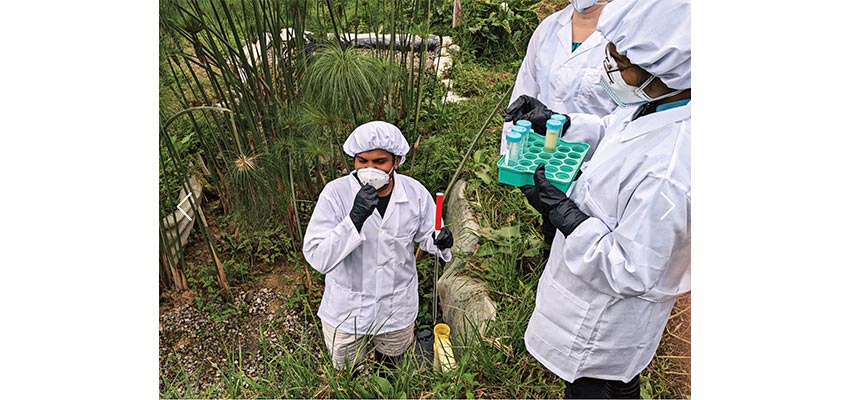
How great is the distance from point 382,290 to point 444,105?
1.40 meters

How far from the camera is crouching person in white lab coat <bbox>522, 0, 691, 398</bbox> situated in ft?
3.66

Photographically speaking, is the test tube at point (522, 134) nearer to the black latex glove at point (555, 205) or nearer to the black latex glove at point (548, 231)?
the black latex glove at point (555, 205)

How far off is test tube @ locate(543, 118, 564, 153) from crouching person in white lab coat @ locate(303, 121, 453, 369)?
36cm

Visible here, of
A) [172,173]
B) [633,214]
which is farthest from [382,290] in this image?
[172,173]

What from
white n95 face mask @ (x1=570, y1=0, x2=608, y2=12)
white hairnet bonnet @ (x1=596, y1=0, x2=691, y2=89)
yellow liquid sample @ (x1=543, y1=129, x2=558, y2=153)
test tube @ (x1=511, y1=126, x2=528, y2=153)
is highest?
white hairnet bonnet @ (x1=596, y1=0, x2=691, y2=89)

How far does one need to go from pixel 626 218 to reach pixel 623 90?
→ 262mm

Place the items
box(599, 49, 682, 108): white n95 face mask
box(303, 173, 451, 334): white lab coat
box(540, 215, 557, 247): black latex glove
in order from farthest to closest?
1. box(540, 215, 557, 247): black latex glove
2. box(303, 173, 451, 334): white lab coat
3. box(599, 49, 682, 108): white n95 face mask

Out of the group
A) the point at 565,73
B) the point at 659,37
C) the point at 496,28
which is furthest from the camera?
the point at 496,28

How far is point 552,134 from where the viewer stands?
55.9 inches

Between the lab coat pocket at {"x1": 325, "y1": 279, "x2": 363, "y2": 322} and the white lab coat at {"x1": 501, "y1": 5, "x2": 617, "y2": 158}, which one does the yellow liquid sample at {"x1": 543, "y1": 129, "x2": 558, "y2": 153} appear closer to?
the white lab coat at {"x1": 501, "y1": 5, "x2": 617, "y2": 158}

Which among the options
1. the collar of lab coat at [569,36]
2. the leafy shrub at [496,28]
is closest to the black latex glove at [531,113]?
the collar of lab coat at [569,36]

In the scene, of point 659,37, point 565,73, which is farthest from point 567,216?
point 565,73

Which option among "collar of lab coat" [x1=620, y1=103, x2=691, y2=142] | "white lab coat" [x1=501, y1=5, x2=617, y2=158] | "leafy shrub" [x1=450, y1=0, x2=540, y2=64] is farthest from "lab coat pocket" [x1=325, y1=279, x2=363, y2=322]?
"leafy shrub" [x1=450, y1=0, x2=540, y2=64]

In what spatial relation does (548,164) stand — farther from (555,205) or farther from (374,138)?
(374,138)
